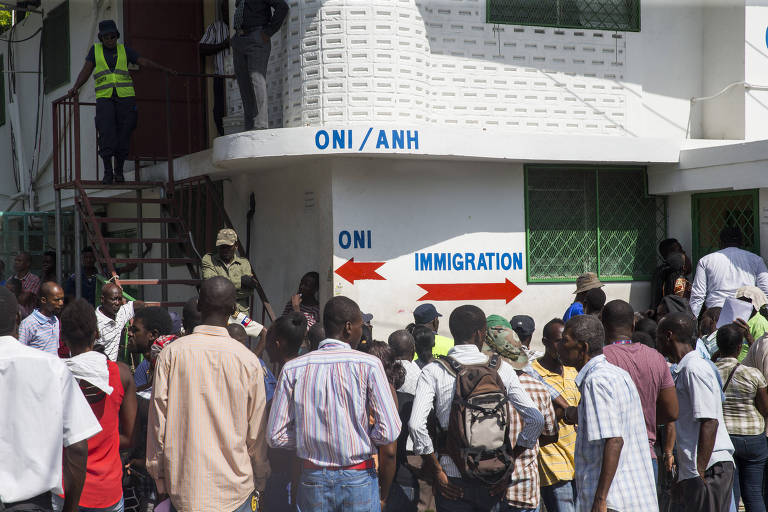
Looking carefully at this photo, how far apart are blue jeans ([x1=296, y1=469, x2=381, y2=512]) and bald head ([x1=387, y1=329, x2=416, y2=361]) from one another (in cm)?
153

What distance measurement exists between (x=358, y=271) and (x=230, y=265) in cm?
129

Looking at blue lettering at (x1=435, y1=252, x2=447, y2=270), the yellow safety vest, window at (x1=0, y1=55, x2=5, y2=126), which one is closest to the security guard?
the yellow safety vest

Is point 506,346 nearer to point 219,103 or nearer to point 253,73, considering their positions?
point 253,73

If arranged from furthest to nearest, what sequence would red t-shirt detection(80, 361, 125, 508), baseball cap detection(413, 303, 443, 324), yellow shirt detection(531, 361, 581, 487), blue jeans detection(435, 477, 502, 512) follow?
baseball cap detection(413, 303, 443, 324), yellow shirt detection(531, 361, 581, 487), blue jeans detection(435, 477, 502, 512), red t-shirt detection(80, 361, 125, 508)

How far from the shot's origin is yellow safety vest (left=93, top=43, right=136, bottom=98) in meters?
9.91

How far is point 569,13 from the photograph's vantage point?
991cm

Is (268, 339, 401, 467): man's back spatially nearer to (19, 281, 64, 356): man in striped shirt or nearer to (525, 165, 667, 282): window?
(19, 281, 64, 356): man in striped shirt

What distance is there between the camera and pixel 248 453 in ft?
12.8

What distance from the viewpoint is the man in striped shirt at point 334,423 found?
3912 millimetres

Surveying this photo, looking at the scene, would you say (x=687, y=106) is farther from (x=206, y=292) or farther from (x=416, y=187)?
(x=206, y=292)

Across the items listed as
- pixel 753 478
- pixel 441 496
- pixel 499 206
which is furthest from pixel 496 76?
pixel 441 496

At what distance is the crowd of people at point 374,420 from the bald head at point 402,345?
11 mm

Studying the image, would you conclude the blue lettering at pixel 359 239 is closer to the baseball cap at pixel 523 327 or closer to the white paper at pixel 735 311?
the baseball cap at pixel 523 327

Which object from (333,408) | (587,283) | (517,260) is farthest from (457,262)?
(333,408)
